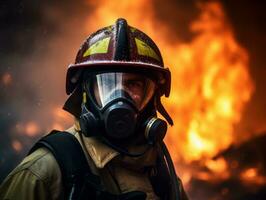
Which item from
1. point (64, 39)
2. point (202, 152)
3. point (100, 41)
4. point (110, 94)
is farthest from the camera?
point (64, 39)

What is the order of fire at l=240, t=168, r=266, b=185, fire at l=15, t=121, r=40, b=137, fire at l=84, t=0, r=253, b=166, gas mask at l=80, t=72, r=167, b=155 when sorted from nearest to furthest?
gas mask at l=80, t=72, r=167, b=155
fire at l=240, t=168, r=266, b=185
fire at l=84, t=0, r=253, b=166
fire at l=15, t=121, r=40, b=137

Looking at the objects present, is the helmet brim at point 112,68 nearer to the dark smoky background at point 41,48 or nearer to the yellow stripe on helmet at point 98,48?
the yellow stripe on helmet at point 98,48

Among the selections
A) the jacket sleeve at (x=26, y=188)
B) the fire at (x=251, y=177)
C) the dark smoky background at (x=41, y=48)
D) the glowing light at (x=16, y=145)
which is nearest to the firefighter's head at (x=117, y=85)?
the jacket sleeve at (x=26, y=188)

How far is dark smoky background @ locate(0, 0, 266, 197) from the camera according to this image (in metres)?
7.44

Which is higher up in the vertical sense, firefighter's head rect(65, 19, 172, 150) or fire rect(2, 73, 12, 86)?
fire rect(2, 73, 12, 86)

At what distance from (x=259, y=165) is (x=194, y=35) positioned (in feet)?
7.26

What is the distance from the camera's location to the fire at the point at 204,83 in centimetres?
705

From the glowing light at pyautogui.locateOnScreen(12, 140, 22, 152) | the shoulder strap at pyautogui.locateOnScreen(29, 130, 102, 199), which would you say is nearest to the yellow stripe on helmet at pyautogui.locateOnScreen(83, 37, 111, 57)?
the shoulder strap at pyautogui.locateOnScreen(29, 130, 102, 199)

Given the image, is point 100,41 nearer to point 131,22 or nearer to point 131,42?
point 131,42

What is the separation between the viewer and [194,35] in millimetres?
7297

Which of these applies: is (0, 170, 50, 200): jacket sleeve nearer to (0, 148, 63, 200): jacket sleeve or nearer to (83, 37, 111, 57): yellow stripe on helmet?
(0, 148, 63, 200): jacket sleeve

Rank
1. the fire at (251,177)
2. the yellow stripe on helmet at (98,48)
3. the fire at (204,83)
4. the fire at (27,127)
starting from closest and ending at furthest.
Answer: the yellow stripe on helmet at (98,48) < the fire at (251,177) < the fire at (204,83) < the fire at (27,127)

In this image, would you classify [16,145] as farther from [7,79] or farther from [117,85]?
[117,85]

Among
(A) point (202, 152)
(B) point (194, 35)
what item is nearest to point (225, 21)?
(B) point (194, 35)
